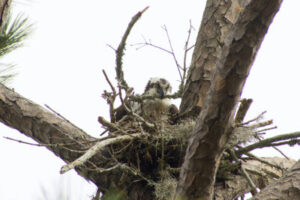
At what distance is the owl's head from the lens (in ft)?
15.8

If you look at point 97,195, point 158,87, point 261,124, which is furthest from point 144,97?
point 158,87

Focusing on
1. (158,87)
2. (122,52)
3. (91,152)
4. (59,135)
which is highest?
(158,87)

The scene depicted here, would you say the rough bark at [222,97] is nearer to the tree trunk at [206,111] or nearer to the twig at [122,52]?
the tree trunk at [206,111]

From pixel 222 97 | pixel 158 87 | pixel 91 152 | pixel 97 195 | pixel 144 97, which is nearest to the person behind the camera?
pixel 222 97

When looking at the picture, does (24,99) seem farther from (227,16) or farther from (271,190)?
(271,190)

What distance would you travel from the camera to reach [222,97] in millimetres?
2047

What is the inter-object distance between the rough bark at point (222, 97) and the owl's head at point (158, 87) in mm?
2514

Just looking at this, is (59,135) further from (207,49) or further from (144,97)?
(207,49)

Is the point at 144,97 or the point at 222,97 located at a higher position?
the point at 144,97

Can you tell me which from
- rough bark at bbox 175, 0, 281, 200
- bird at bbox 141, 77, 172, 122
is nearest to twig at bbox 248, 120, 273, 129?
rough bark at bbox 175, 0, 281, 200

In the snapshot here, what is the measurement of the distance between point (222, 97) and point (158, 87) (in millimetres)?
2840

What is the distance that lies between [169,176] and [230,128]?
93cm

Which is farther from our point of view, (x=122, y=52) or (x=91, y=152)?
(x=122, y=52)

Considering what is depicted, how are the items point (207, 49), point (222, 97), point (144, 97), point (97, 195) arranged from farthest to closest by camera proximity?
point (207, 49) < point (144, 97) < point (97, 195) < point (222, 97)
